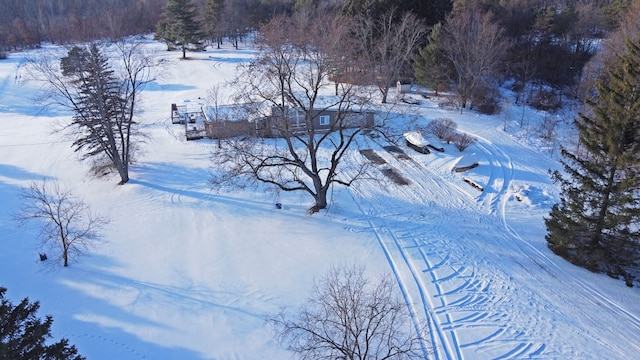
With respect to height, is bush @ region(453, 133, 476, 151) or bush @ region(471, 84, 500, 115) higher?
bush @ region(471, 84, 500, 115)

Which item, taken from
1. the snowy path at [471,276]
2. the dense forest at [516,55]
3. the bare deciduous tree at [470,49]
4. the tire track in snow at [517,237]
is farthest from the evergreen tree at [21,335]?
the bare deciduous tree at [470,49]

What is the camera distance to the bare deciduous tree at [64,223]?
53.1ft

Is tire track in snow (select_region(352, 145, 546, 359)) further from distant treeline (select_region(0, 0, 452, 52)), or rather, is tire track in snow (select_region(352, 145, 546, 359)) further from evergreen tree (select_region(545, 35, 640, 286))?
distant treeline (select_region(0, 0, 452, 52))

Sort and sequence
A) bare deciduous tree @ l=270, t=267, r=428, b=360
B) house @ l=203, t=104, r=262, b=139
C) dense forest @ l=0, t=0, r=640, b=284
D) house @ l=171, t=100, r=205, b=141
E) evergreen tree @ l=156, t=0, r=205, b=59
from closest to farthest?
bare deciduous tree @ l=270, t=267, r=428, b=360 < dense forest @ l=0, t=0, r=640, b=284 < house @ l=203, t=104, r=262, b=139 < house @ l=171, t=100, r=205, b=141 < evergreen tree @ l=156, t=0, r=205, b=59

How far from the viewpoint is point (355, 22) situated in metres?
34.4

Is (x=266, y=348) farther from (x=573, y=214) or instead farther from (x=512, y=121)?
(x=512, y=121)

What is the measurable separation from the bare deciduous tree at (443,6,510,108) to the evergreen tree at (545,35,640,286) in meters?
20.0

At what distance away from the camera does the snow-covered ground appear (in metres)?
12.1

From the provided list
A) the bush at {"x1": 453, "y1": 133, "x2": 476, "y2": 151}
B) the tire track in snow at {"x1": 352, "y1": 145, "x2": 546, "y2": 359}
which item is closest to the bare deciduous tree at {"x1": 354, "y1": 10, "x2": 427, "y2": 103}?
the bush at {"x1": 453, "y1": 133, "x2": 476, "y2": 151}

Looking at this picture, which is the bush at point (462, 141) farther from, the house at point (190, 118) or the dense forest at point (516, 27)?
the house at point (190, 118)

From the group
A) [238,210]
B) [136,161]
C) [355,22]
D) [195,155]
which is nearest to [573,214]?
[238,210]

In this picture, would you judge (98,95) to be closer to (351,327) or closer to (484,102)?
(351,327)

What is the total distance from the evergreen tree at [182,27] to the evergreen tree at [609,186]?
4845cm

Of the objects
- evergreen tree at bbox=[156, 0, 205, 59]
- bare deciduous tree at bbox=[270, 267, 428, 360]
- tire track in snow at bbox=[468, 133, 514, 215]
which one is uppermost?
evergreen tree at bbox=[156, 0, 205, 59]
